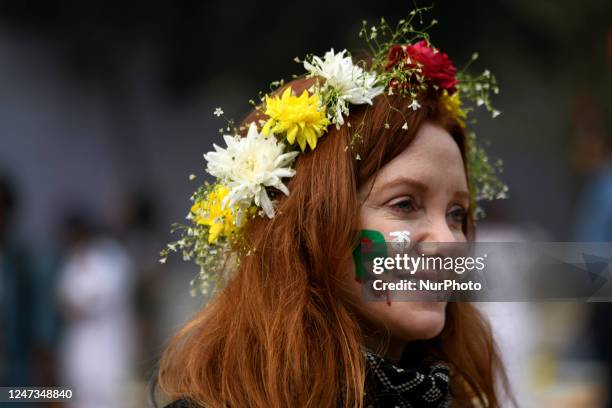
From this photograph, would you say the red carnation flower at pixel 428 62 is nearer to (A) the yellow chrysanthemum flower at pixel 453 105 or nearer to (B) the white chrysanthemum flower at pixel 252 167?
(A) the yellow chrysanthemum flower at pixel 453 105

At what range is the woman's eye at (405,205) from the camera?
2369 millimetres

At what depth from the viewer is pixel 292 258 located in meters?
2.35

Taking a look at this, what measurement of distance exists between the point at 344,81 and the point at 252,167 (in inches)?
13.2

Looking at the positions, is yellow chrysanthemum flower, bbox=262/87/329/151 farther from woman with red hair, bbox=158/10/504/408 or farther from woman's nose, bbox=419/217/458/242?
woman's nose, bbox=419/217/458/242

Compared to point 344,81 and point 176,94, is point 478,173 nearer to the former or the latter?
point 344,81

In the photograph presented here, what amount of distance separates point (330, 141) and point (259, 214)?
0.88ft

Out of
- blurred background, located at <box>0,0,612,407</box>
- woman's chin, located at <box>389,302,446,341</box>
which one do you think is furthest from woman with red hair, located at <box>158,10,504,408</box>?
blurred background, located at <box>0,0,612,407</box>

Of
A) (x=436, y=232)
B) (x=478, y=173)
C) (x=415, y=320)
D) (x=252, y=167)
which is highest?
(x=478, y=173)

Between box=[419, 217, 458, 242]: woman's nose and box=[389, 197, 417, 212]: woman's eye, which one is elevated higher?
box=[389, 197, 417, 212]: woman's eye

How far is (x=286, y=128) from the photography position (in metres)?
2.44

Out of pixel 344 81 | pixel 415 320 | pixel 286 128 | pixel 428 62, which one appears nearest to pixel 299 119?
pixel 286 128

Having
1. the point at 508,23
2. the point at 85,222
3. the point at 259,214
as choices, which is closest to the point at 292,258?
the point at 259,214

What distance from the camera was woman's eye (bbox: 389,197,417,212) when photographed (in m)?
2.37

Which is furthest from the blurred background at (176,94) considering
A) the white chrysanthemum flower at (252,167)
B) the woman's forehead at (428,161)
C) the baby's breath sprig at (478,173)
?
the woman's forehead at (428,161)
